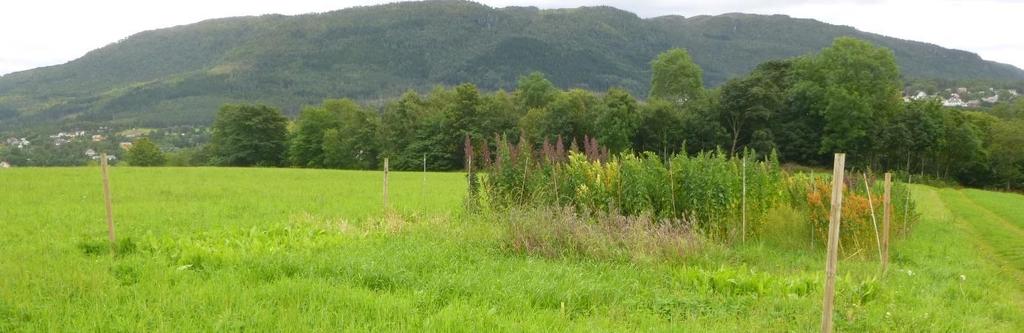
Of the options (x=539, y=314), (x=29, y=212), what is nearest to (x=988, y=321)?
(x=539, y=314)

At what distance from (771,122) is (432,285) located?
168ft

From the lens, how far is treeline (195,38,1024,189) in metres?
49.9

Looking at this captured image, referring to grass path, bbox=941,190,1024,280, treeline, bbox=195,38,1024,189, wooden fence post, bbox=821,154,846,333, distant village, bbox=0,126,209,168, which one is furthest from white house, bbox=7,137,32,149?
wooden fence post, bbox=821,154,846,333

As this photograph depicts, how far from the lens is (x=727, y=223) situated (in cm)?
1255

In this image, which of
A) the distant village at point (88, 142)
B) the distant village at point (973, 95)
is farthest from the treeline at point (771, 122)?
the distant village at point (973, 95)

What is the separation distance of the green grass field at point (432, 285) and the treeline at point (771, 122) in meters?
33.1

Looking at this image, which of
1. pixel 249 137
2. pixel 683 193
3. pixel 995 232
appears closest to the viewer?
pixel 683 193

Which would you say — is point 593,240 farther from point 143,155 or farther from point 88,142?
point 88,142

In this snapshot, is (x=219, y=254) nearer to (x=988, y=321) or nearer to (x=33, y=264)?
(x=33, y=264)

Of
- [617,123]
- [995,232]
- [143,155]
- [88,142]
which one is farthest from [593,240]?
[88,142]

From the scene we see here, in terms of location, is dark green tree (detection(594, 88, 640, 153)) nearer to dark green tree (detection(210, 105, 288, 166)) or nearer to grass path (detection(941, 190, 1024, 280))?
grass path (detection(941, 190, 1024, 280))

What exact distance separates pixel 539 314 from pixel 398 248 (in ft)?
12.2

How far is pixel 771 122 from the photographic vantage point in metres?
52.6

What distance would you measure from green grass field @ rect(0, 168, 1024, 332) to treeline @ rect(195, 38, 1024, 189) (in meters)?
33.1
